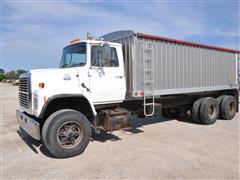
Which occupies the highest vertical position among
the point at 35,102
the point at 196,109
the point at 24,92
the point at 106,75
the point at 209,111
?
the point at 106,75

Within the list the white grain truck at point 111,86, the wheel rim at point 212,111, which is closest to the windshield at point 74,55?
the white grain truck at point 111,86

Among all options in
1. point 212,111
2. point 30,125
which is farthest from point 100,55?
point 212,111

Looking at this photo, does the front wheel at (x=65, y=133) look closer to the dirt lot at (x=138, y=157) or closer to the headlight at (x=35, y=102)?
the dirt lot at (x=138, y=157)

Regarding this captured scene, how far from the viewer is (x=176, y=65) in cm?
723

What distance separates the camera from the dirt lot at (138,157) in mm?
4070

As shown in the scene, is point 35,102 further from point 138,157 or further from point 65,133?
point 138,157

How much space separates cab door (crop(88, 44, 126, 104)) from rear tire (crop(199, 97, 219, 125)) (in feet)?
→ 11.4

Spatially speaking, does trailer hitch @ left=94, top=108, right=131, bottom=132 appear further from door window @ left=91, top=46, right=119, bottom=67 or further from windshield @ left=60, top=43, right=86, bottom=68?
windshield @ left=60, top=43, right=86, bottom=68

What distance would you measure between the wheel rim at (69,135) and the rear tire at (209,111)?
15.8 ft

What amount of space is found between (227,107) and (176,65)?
10.8 feet

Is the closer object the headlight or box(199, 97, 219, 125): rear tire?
the headlight

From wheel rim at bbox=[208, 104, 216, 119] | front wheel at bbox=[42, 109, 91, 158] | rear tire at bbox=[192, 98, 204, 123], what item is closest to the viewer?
front wheel at bbox=[42, 109, 91, 158]

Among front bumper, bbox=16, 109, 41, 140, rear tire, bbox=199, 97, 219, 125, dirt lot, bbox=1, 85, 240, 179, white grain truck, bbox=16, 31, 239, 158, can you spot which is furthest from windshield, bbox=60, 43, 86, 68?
rear tire, bbox=199, 97, 219, 125

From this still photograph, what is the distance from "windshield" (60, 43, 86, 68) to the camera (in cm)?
557
